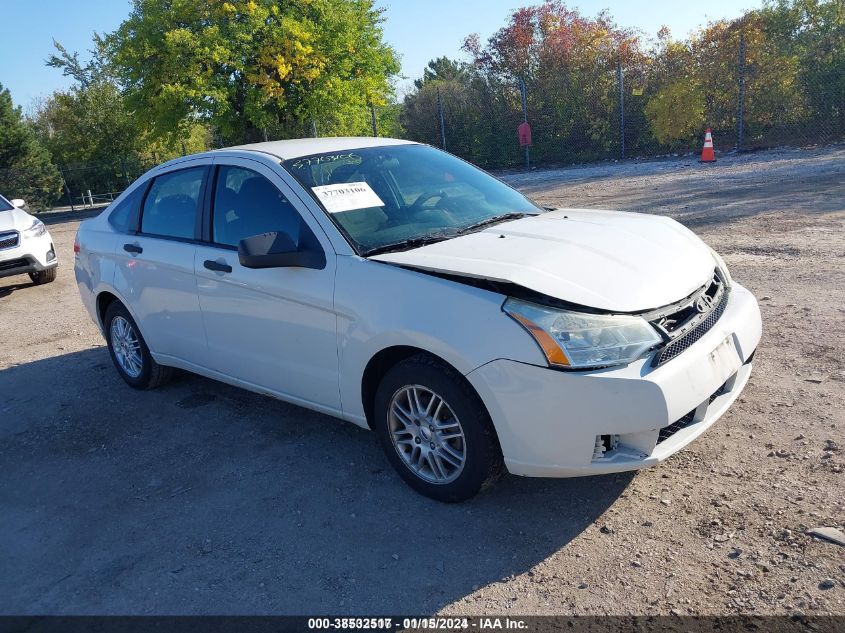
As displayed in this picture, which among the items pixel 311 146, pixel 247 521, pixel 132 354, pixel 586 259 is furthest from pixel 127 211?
pixel 586 259

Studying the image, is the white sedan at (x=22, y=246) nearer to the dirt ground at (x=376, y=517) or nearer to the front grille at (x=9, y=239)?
the front grille at (x=9, y=239)

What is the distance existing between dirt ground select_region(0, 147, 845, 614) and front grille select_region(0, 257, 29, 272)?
5010 mm

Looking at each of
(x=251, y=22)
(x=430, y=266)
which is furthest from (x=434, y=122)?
(x=430, y=266)

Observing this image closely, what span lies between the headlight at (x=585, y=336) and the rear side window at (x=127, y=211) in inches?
138

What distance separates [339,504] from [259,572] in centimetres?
60

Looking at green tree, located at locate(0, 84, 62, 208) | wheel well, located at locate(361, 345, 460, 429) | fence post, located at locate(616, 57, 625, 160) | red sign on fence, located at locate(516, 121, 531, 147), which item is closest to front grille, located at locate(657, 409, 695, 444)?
wheel well, located at locate(361, 345, 460, 429)

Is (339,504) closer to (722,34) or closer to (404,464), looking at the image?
(404,464)

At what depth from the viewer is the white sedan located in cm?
972

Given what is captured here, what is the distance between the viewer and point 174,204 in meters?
4.93

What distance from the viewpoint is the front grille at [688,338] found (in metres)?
3.02

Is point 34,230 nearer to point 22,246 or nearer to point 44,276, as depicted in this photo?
point 22,246

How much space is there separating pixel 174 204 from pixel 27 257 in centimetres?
624

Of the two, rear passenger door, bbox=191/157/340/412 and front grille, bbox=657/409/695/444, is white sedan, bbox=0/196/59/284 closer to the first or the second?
rear passenger door, bbox=191/157/340/412

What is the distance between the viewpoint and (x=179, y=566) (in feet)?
10.7
